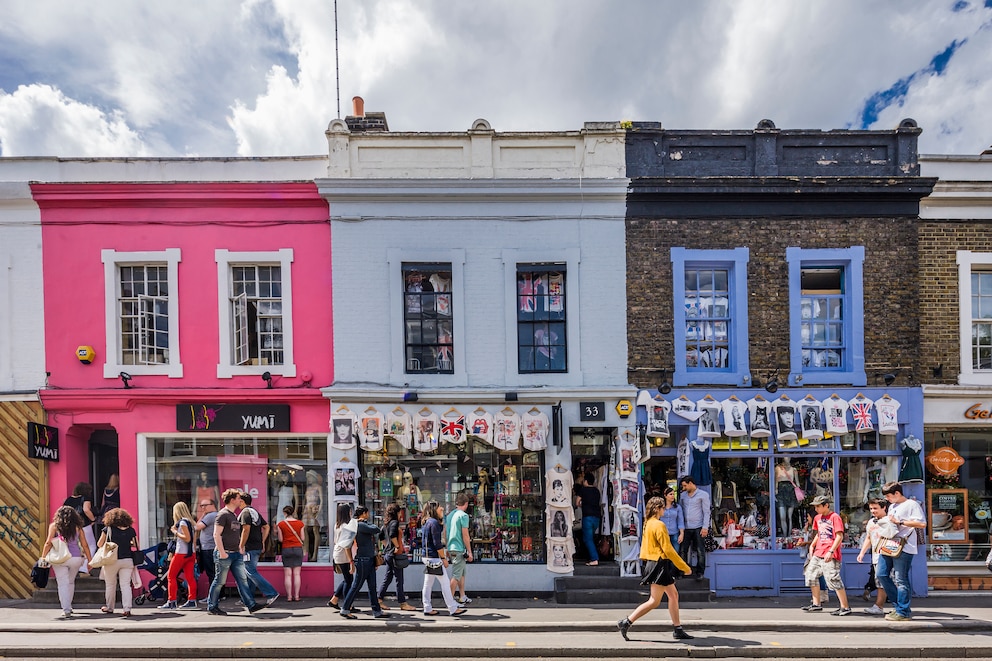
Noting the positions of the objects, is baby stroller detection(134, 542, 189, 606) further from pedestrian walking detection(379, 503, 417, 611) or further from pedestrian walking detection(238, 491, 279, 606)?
pedestrian walking detection(379, 503, 417, 611)

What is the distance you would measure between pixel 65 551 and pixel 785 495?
460 inches

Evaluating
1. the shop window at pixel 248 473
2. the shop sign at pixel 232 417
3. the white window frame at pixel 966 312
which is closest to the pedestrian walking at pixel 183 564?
the shop window at pixel 248 473

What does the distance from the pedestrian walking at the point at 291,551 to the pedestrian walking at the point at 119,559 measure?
2.17 metres

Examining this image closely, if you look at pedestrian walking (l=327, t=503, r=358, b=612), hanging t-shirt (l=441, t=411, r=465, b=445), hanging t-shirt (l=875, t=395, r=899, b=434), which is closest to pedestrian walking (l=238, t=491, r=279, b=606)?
pedestrian walking (l=327, t=503, r=358, b=612)

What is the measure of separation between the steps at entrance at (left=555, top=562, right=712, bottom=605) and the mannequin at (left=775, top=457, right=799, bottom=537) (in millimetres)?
1869

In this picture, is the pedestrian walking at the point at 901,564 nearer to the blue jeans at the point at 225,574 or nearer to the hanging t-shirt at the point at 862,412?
the hanging t-shirt at the point at 862,412

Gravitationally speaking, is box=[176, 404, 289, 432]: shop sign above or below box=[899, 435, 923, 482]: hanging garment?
above

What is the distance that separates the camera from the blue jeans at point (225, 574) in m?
8.85

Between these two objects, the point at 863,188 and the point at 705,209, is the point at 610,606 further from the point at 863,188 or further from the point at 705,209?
the point at 863,188

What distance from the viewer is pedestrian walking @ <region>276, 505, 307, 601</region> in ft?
32.3

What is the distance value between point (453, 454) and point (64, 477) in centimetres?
682

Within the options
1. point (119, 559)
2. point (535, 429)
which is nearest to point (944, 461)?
point (535, 429)

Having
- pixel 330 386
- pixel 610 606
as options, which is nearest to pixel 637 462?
pixel 610 606

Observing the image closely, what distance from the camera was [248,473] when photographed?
10.8 meters
